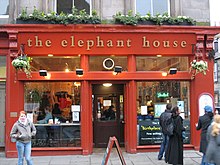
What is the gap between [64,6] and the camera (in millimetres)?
12664

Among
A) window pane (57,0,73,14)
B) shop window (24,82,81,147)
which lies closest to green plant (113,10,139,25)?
window pane (57,0,73,14)

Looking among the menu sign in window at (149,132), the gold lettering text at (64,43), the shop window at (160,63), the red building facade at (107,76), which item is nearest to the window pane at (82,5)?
the red building facade at (107,76)

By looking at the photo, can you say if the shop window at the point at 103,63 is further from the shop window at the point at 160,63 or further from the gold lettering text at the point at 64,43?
the gold lettering text at the point at 64,43

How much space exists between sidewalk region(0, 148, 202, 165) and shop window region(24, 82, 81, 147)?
708 millimetres

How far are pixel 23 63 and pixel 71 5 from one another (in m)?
3.09

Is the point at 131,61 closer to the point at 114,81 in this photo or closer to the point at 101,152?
the point at 114,81

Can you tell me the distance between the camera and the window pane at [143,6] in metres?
12.9

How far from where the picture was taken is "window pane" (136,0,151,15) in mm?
12859

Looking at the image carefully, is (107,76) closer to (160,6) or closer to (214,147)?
(160,6)

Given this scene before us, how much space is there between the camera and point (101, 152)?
12.5m

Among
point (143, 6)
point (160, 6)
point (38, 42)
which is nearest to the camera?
point (38, 42)

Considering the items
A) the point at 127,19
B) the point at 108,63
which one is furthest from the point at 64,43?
the point at 127,19

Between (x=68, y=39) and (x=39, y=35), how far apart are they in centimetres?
103

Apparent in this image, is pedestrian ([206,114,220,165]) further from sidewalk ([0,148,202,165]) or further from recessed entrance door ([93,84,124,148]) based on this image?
recessed entrance door ([93,84,124,148])
